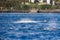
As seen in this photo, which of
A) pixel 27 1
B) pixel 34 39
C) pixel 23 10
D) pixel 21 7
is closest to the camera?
pixel 34 39

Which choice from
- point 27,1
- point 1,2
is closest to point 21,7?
point 1,2

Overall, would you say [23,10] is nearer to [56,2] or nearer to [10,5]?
[10,5]

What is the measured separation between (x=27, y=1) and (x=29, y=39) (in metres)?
34.7

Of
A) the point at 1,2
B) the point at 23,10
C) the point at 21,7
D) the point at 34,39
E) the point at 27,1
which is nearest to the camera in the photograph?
the point at 34,39

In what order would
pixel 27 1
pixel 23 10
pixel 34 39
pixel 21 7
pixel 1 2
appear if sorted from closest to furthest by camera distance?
1. pixel 34 39
2. pixel 23 10
3. pixel 21 7
4. pixel 1 2
5. pixel 27 1

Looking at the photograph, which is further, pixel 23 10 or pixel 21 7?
pixel 21 7

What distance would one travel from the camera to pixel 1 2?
38844 mm

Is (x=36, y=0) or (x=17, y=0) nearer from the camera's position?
(x=17, y=0)

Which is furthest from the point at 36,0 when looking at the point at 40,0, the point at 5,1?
the point at 5,1

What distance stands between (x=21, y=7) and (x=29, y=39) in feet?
87.4

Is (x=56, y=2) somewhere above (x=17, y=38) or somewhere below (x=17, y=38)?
below

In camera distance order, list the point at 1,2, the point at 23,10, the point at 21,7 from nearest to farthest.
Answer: the point at 23,10, the point at 21,7, the point at 1,2

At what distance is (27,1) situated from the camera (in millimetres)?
42875

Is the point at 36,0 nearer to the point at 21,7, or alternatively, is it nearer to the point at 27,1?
the point at 27,1
